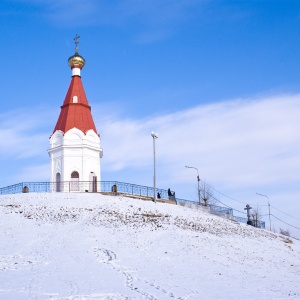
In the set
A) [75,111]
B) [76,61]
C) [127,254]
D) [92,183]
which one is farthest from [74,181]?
[127,254]

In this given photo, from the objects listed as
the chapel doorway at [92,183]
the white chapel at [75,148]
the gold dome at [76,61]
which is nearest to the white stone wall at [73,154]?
the white chapel at [75,148]

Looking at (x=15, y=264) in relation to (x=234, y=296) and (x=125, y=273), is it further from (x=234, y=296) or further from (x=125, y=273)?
(x=234, y=296)

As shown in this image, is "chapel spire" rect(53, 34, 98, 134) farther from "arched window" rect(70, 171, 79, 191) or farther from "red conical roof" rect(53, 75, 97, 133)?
"arched window" rect(70, 171, 79, 191)

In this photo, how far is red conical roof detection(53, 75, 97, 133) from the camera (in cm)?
3547

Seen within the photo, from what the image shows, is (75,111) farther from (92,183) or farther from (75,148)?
(92,183)

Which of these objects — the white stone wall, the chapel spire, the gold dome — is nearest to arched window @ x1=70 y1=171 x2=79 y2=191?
the white stone wall

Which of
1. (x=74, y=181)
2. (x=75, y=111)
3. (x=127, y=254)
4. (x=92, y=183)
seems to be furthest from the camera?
(x=75, y=111)

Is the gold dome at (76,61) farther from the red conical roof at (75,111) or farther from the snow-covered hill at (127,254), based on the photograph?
the snow-covered hill at (127,254)

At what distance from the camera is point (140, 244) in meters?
20.1

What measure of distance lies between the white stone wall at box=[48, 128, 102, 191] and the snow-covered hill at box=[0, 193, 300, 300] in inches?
202

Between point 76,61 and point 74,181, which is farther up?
point 76,61

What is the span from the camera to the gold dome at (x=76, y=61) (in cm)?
3800

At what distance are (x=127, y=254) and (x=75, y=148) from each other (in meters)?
18.4

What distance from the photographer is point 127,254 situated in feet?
58.4
